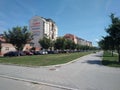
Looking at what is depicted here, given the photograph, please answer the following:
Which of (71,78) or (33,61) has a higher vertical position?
(33,61)

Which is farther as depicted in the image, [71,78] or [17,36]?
[17,36]

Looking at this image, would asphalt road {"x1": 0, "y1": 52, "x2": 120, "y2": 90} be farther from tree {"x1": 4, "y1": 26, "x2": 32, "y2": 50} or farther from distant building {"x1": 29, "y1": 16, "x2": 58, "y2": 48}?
distant building {"x1": 29, "y1": 16, "x2": 58, "y2": 48}

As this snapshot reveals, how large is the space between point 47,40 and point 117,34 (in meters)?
39.8

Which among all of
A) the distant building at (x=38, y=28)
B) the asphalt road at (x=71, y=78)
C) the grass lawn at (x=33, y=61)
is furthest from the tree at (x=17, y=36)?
the distant building at (x=38, y=28)

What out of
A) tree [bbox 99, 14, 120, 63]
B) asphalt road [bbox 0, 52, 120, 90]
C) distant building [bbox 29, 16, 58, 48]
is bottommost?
asphalt road [bbox 0, 52, 120, 90]

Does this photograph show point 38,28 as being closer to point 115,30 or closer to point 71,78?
point 115,30

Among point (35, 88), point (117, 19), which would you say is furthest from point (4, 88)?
point (117, 19)

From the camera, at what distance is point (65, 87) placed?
7656 millimetres

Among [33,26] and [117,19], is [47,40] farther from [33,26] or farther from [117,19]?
[117,19]

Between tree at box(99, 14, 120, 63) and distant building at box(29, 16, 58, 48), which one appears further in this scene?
distant building at box(29, 16, 58, 48)

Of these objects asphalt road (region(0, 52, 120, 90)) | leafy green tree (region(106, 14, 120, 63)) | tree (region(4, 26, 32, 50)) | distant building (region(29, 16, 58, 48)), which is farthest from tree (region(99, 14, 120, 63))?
distant building (region(29, 16, 58, 48))

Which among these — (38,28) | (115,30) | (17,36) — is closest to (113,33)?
(115,30)

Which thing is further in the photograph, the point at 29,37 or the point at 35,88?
the point at 29,37

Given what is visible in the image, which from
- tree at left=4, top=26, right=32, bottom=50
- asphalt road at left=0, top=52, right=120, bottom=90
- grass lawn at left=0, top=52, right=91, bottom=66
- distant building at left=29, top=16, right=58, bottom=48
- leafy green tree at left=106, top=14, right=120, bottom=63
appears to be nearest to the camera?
asphalt road at left=0, top=52, right=120, bottom=90
